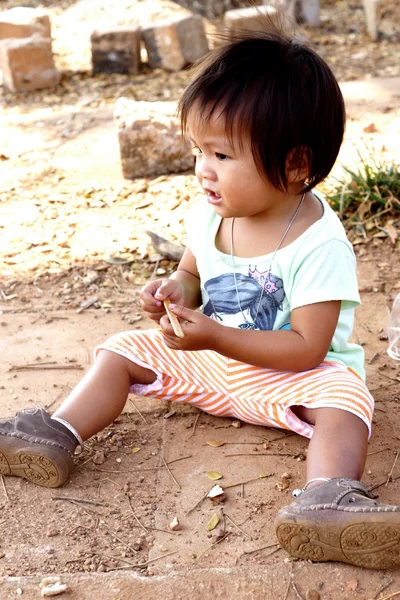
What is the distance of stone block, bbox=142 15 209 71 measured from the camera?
5895 mm

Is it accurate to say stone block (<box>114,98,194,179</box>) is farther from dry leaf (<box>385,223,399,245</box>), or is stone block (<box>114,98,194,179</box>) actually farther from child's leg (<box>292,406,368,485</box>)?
child's leg (<box>292,406,368,485</box>)

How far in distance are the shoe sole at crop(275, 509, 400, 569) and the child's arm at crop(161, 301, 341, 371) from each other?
0.45m

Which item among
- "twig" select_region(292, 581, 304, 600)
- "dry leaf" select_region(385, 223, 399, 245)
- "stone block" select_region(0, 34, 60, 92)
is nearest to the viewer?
"twig" select_region(292, 581, 304, 600)

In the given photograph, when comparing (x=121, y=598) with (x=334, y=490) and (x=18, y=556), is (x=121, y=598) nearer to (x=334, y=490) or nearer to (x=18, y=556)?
(x=18, y=556)

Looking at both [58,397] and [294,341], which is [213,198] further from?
[58,397]

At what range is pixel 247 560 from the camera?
1807 mm

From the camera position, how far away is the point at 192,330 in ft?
6.50

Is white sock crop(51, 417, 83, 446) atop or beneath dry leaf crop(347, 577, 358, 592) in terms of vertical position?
atop

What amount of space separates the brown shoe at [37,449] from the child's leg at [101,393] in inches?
2.4

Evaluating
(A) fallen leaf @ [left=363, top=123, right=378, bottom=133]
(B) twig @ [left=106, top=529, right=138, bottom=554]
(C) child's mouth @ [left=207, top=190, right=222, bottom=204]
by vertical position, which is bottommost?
(A) fallen leaf @ [left=363, top=123, right=378, bottom=133]

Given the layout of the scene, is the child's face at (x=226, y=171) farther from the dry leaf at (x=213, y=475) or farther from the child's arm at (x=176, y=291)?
the dry leaf at (x=213, y=475)

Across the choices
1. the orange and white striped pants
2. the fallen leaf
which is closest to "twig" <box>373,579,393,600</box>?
the orange and white striped pants

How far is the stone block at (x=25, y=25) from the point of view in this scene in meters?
5.80

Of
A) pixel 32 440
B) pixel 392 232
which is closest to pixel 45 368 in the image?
pixel 32 440
